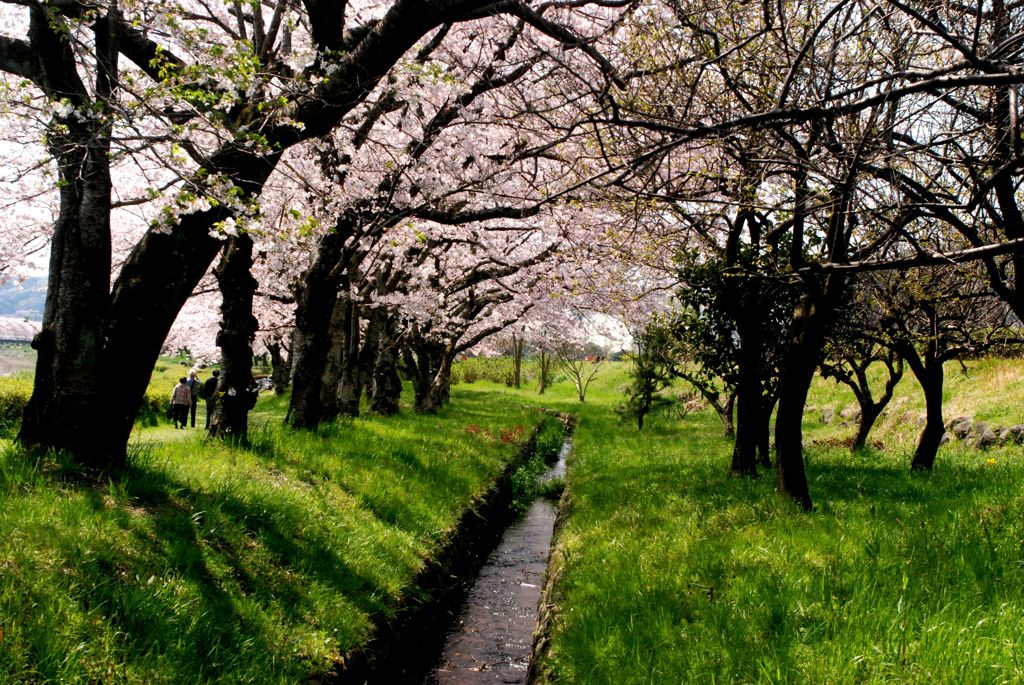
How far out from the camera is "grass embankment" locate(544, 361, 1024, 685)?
3.76 meters

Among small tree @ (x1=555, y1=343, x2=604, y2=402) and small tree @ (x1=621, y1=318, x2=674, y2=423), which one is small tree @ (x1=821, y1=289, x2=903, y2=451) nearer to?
small tree @ (x1=621, y1=318, x2=674, y2=423)

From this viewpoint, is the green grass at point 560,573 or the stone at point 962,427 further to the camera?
the stone at point 962,427

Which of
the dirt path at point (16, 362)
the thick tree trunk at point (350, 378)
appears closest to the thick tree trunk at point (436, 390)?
the thick tree trunk at point (350, 378)

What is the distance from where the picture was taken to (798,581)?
5.07 m

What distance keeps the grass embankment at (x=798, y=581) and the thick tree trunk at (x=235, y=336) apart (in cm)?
526

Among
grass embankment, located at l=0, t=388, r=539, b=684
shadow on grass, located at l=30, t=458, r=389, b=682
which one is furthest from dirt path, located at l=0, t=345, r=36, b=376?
shadow on grass, located at l=30, t=458, r=389, b=682

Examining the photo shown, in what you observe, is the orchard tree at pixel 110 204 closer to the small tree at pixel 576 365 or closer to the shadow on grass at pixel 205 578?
the shadow on grass at pixel 205 578

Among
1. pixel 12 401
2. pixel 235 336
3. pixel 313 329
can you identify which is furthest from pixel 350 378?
pixel 12 401

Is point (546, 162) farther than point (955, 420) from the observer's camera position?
No

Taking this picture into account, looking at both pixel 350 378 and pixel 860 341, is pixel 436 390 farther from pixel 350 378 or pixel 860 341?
pixel 860 341

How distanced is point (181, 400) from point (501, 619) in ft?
58.1

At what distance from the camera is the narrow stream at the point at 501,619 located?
6.24m

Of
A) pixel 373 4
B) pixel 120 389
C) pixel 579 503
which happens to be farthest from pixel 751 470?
pixel 373 4

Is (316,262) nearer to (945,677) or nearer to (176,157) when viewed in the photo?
(176,157)
